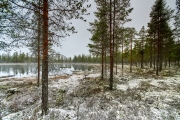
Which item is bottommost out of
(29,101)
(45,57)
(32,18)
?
(29,101)

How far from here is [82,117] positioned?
4812 mm

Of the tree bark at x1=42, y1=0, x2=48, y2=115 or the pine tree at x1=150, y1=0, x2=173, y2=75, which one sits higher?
the pine tree at x1=150, y1=0, x2=173, y2=75

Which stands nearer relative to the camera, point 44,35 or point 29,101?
point 44,35

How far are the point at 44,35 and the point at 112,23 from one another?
6.37 metres

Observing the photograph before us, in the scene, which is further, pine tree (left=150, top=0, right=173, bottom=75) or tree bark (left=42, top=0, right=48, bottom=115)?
pine tree (left=150, top=0, right=173, bottom=75)

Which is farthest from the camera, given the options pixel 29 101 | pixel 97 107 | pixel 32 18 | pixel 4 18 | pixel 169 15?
pixel 169 15

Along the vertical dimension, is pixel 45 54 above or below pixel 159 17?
below

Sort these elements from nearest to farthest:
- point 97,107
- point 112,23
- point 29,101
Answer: point 97,107, point 29,101, point 112,23

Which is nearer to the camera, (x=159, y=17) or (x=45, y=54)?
(x=45, y=54)

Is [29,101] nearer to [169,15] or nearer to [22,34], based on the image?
[22,34]

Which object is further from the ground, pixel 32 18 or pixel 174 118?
pixel 32 18

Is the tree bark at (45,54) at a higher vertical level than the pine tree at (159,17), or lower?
lower

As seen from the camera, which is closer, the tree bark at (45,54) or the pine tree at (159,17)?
the tree bark at (45,54)

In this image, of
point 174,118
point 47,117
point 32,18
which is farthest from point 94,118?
point 32,18
